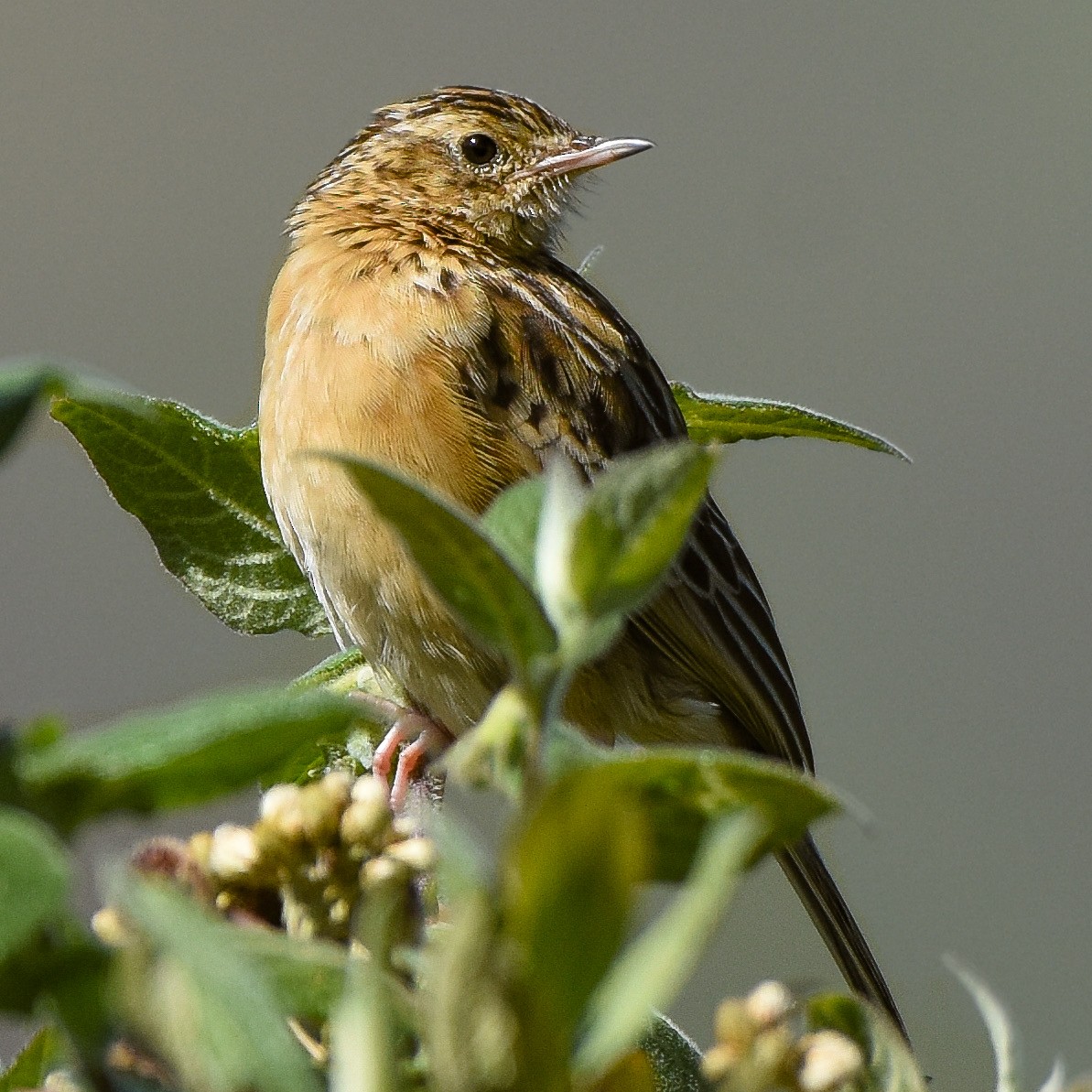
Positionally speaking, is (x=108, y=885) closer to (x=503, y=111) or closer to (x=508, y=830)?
(x=508, y=830)

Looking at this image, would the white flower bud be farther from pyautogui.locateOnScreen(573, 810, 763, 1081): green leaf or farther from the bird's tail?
the bird's tail

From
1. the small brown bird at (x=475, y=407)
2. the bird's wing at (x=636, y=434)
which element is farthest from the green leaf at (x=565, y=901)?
the bird's wing at (x=636, y=434)

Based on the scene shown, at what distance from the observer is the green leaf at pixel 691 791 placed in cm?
79

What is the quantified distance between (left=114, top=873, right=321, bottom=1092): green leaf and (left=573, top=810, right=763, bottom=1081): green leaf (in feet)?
0.39

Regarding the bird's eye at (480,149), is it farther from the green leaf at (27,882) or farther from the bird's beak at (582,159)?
the green leaf at (27,882)

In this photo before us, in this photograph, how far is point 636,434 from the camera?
14.7 ft

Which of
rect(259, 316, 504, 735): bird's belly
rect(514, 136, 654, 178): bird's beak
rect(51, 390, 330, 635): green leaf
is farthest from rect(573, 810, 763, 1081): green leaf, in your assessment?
rect(514, 136, 654, 178): bird's beak

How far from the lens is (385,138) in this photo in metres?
5.12

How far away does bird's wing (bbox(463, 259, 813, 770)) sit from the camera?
4297 millimetres

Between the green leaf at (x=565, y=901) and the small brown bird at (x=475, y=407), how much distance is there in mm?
2864

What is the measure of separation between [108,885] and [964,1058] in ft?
16.2

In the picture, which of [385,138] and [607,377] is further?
[385,138]

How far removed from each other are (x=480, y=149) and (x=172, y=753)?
170 inches

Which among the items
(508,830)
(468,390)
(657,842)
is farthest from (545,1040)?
(468,390)
